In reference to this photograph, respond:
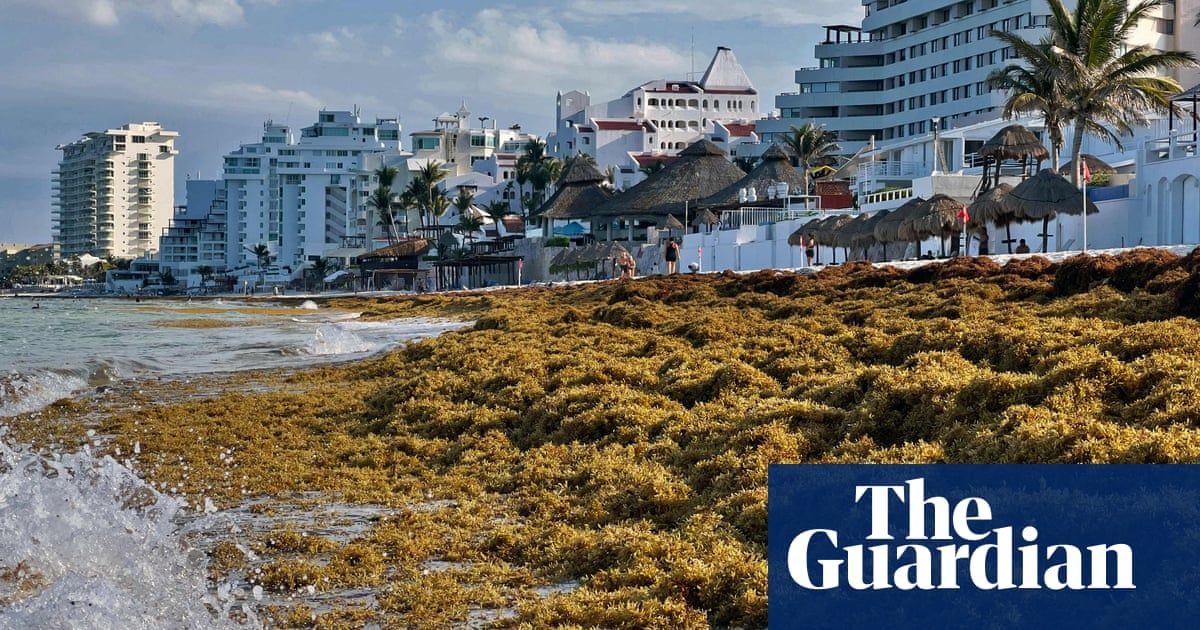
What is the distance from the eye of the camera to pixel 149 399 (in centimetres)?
1861

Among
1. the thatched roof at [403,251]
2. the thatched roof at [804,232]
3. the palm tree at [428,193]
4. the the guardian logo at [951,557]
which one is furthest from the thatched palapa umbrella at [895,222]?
the palm tree at [428,193]

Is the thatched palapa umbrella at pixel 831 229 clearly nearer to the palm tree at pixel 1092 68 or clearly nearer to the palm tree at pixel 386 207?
the palm tree at pixel 1092 68

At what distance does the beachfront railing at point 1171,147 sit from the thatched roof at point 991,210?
4.35 meters

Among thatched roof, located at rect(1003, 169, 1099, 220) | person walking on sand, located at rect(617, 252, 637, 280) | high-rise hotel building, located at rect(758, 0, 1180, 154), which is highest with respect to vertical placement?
high-rise hotel building, located at rect(758, 0, 1180, 154)

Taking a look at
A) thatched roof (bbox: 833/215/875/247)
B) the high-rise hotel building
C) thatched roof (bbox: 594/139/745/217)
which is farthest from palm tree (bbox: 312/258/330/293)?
thatched roof (bbox: 833/215/875/247)

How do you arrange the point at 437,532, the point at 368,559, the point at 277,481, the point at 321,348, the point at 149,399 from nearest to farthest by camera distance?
the point at 368,559 < the point at 437,532 < the point at 277,481 < the point at 149,399 < the point at 321,348

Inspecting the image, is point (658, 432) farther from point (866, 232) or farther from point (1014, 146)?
point (866, 232)

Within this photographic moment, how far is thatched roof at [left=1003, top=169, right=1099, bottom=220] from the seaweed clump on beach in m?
15.1

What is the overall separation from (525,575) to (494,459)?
418cm

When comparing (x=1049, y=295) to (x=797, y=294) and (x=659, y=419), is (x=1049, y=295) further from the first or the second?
(x=659, y=419)

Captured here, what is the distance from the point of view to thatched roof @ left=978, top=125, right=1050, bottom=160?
43.4 meters

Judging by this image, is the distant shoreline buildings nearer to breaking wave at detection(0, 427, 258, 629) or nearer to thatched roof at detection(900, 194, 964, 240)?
thatched roof at detection(900, 194, 964, 240)

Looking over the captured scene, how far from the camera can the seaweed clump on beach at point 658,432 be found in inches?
317

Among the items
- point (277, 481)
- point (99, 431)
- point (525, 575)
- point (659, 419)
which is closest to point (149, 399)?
point (99, 431)
